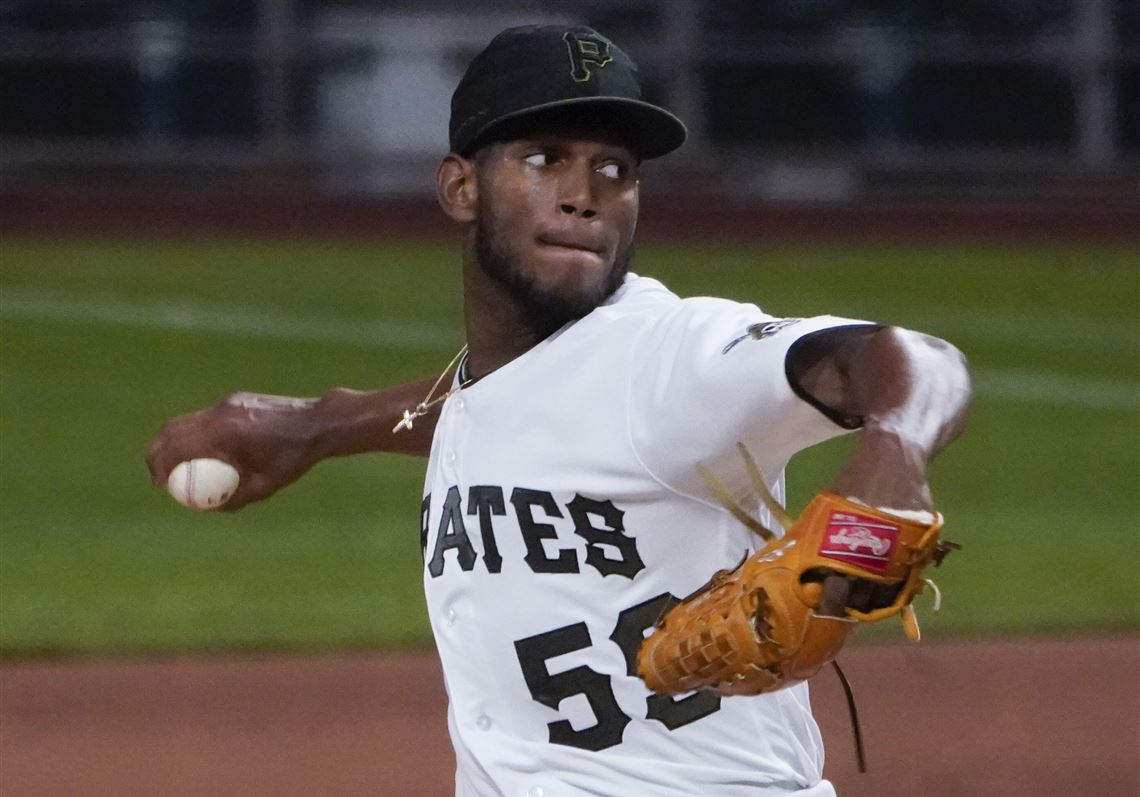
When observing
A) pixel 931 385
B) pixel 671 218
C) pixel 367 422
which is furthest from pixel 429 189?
pixel 931 385

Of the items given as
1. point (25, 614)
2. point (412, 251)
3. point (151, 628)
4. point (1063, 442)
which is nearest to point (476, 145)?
point (151, 628)

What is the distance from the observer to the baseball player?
8.42 ft

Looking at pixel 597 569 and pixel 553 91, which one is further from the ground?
pixel 553 91

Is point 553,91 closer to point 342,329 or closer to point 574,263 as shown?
point 574,263

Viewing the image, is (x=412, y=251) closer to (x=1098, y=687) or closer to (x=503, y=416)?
(x=1098, y=687)

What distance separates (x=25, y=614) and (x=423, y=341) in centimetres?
476

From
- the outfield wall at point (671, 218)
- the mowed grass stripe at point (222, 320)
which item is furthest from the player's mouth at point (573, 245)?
the outfield wall at point (671, 218)

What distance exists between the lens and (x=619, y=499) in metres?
2.62

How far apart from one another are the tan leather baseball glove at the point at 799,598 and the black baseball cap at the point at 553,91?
2.83 feet

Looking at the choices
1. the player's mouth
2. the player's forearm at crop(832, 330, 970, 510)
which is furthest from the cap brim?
the player's forearm at crop(832, 330, 970, 510)

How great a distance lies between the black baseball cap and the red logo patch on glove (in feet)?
3.11

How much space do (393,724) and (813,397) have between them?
3.61 meters

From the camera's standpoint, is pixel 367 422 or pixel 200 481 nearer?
pixel 200 481

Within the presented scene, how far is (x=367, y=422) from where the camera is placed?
11.6 ft
